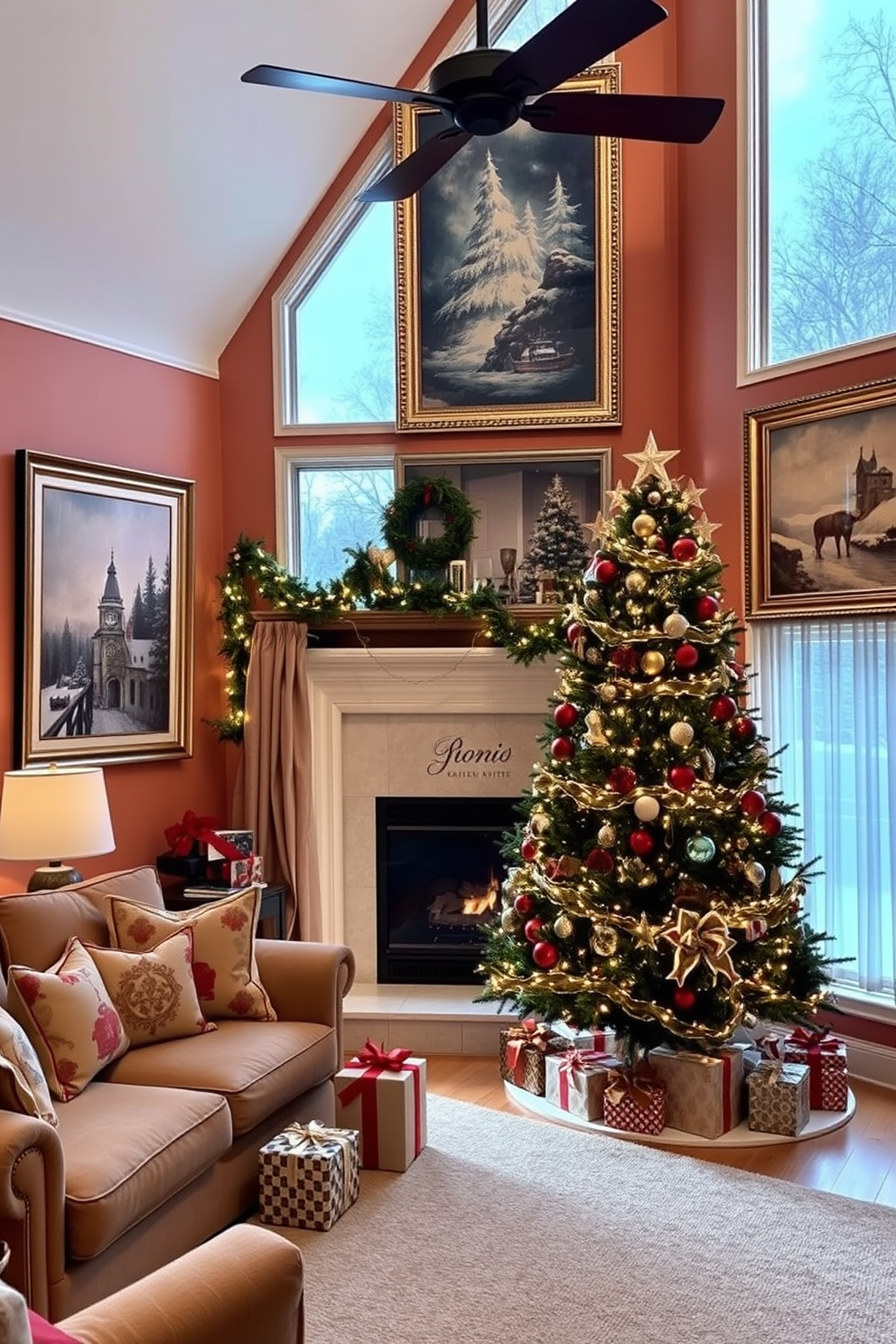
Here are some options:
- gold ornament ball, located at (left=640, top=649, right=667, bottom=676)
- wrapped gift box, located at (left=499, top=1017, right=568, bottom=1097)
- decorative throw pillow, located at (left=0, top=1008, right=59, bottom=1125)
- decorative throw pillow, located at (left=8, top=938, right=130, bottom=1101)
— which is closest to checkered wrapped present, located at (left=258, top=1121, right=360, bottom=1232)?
decorative throw pillow, located at (left=8, top=938, right=130, bottom=1101)

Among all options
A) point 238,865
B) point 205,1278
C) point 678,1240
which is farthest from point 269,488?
point 205,1278

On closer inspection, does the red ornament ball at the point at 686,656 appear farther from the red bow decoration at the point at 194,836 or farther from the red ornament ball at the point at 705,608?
the red bow decoration at the point at 194,836

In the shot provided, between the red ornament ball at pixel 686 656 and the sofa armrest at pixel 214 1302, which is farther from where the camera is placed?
the red ornament ball at pixel 686 656

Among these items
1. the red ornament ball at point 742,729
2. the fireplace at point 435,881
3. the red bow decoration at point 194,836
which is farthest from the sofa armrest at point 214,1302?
the fireplace at point 435,881

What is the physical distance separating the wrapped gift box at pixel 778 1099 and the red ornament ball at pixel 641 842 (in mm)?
904

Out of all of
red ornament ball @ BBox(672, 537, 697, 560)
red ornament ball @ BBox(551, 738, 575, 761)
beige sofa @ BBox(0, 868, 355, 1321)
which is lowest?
beige sofa @ BBox(0, 868, 355, 1321)

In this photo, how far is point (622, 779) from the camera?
162 inches

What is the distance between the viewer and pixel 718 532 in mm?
5152

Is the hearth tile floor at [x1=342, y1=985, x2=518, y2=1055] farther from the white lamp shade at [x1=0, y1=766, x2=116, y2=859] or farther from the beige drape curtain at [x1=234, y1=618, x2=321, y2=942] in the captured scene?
the white lamp shade at [x1=0, y1=766, x2=116, y2=859]

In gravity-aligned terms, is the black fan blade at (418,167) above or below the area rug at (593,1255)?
above

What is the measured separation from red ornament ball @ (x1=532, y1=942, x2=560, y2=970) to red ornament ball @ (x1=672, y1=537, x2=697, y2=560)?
155 centimetres

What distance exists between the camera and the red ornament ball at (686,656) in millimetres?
4105

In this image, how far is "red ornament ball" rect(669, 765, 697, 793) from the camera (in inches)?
159

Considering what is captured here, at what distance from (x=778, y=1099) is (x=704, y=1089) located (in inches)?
10.3
